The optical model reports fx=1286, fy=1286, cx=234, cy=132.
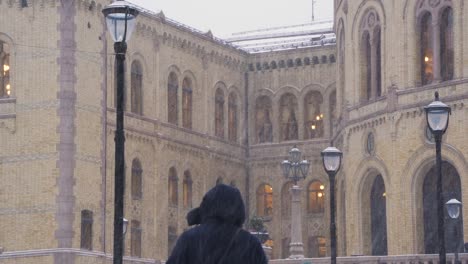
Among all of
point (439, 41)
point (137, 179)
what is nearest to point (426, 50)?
point (439, 41)

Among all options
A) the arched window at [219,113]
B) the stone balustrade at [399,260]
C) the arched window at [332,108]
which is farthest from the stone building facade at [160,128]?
the arched window at [332,108]

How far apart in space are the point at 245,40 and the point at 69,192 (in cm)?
1976

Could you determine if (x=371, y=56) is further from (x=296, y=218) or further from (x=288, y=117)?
(x=296, y=218)

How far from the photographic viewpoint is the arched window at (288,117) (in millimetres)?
60719

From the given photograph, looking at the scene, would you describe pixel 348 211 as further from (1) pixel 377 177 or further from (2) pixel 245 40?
(2) pixel 245 40

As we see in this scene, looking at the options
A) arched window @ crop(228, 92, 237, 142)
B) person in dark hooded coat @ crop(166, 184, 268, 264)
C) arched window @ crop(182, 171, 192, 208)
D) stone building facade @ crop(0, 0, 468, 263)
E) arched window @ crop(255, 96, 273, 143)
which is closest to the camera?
person in dark hooded coat @ crop(166, 184, 268, 264)

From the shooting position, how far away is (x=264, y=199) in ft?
201

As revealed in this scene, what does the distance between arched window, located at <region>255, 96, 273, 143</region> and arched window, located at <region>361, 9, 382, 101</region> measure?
12368mm

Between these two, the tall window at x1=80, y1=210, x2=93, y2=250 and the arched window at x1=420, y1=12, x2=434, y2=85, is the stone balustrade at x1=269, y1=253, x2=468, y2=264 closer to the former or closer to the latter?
the arched window at x1=420, y1=12, x2=434, y2=85

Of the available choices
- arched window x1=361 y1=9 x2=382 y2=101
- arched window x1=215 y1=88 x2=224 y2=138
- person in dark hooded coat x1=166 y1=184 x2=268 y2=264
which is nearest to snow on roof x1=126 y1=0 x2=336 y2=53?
arched window x1=215 y1=88 x2=224 y2=138

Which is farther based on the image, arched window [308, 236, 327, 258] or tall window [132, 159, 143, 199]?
arched window [308, 236, 327, 258]

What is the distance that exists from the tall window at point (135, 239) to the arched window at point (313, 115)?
11.7 m

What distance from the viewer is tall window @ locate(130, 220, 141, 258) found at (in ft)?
169

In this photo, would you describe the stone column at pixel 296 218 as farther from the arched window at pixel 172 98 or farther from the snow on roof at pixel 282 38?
the snow on roof at pixel 282 38
